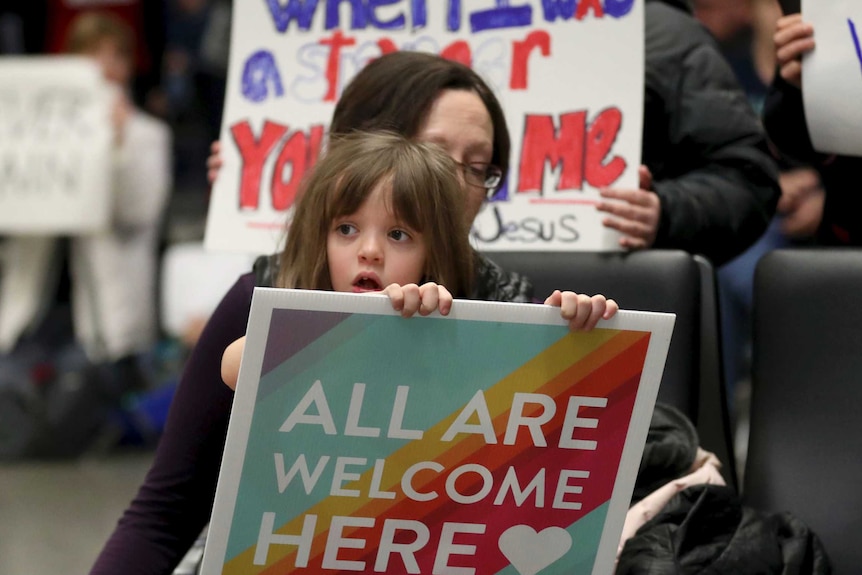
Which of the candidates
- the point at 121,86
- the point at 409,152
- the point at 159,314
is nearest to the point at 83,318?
the point at 159,314

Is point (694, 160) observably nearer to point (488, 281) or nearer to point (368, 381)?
point (488, 281)

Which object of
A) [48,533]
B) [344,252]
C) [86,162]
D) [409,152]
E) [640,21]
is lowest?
[48,533]

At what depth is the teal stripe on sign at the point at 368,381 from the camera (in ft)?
3.85

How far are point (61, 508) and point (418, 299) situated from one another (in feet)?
10.2

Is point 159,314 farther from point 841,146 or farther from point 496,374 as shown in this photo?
point 496,374

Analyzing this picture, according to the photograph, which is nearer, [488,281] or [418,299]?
[418,299]

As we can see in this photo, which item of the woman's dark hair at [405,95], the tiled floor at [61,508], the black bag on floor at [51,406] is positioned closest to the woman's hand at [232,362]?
the woman's dark hair at [405,95]

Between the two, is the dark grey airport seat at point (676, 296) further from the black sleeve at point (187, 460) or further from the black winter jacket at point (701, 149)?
the black sleeve at point (187, 460)

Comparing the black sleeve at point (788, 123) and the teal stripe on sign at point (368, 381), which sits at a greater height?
the black sleeve at point (788, 123)

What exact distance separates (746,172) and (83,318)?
363 centimetres

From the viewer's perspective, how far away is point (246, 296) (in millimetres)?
1596

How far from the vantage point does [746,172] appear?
2.06m

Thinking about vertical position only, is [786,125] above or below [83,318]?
above

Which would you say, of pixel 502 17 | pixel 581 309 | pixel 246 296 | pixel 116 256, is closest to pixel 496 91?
pixel 502 17
